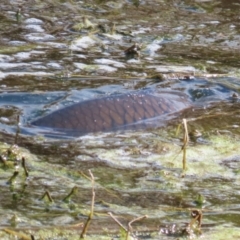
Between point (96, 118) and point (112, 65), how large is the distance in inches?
54.0

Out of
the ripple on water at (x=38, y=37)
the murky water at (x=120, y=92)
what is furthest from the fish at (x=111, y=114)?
the ripple on water at (x=38, y=37)

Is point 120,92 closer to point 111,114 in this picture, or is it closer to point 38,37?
point 111,114

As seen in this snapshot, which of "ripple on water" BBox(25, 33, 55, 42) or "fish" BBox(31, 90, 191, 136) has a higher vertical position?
"fish" BBox(31, 90, 191, 136)

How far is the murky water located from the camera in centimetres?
356

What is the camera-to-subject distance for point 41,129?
15.5 feet

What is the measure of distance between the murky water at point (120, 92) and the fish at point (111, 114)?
0.35 ft

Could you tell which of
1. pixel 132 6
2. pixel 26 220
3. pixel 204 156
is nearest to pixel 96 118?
pixel 204 156

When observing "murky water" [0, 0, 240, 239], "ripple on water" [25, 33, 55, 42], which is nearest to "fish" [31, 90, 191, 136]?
"murky water" [0, 0, 240, 239]

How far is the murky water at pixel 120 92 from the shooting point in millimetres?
3562

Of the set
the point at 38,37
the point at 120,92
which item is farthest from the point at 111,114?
the point at 38,37

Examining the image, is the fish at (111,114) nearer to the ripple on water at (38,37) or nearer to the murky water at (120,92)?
the murky water at (120,92)

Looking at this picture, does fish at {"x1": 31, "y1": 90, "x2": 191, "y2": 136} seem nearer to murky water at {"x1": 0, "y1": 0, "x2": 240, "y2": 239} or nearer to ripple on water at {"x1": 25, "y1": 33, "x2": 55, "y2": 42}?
murky water at {"x1": 0, "y1": 0, "x2": 240, "y2": 239}

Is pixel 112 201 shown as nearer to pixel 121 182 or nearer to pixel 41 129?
pixel 121 182

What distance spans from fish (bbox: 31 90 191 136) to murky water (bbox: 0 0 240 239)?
11 centimetres
